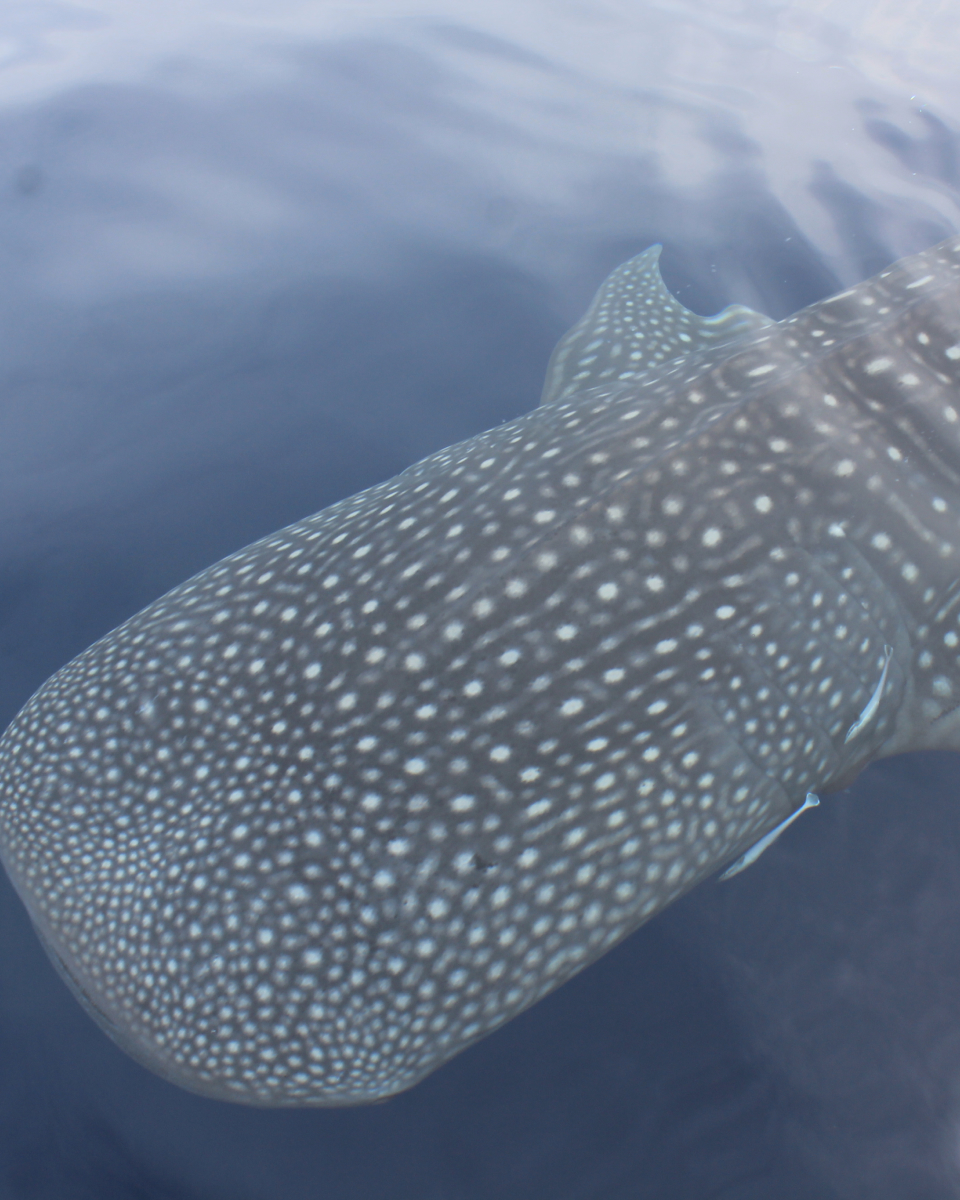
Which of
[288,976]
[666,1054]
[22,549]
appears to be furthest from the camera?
[22,549]

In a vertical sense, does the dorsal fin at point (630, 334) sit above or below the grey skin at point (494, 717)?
above

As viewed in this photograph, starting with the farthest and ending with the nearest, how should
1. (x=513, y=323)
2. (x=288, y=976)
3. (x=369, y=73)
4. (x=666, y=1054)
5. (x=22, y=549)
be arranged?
(x=369, y=73) < (x=513, y=323) < (x=22, y=549) < (x=666, y=1054) < (x=288, y=976)

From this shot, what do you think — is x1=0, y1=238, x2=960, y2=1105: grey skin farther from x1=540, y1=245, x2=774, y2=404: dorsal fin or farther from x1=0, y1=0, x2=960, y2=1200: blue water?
x1=540, y1=245, x2=774, y2=404: dorsal fin

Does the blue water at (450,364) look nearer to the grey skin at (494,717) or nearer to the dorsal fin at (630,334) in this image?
the dorsal fin at (630,334)

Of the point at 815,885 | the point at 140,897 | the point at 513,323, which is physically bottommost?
the point at 815,885

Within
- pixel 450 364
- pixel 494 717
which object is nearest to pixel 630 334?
pixel 450 364

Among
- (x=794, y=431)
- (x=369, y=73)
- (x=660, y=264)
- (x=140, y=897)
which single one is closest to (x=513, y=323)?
(x=660, y=264)

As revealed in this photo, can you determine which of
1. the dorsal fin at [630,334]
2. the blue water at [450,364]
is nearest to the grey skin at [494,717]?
the blue water at [450,364]

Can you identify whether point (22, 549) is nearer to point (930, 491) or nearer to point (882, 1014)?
point (930, 491)
